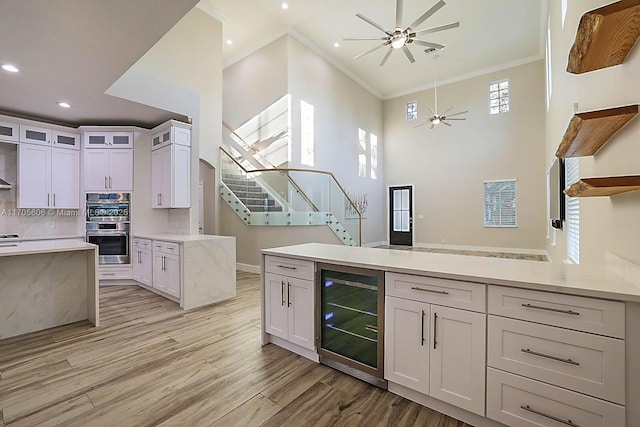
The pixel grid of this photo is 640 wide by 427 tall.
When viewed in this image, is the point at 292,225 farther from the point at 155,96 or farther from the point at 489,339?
the point at 489,339

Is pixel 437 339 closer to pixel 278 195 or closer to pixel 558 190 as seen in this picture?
pixel 558 190

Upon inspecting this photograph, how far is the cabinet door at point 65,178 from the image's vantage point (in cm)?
499

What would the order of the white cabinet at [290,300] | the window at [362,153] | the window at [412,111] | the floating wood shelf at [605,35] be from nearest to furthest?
→ the floating wood shelf at [605,35], the white cabinet at [290,300], the window at [362,153], the window at [412,111]

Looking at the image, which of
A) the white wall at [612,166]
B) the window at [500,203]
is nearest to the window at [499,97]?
the window at [500,203]

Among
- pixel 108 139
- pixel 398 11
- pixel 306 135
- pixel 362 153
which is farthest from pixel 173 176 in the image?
pixel 362 153

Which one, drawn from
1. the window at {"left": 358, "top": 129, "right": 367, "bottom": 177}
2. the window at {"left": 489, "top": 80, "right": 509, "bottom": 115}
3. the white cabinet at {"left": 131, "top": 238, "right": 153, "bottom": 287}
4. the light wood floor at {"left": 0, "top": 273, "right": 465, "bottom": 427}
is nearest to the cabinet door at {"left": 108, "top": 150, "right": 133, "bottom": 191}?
the white cabinet at {"left": 131, "top": 238, "right": 153, "bottom": 287}

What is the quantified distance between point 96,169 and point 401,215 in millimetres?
9847

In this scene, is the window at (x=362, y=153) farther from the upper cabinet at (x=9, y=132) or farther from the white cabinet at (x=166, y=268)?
the upper cabinet at (x=9, y=132)

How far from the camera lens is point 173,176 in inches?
195

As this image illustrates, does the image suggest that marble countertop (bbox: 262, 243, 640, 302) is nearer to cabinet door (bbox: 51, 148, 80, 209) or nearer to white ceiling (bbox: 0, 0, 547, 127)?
white ceiling (bbox: 0, 0, 547, 127)

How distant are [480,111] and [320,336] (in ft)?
33.9

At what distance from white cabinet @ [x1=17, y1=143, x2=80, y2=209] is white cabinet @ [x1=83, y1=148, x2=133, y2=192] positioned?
0.23 meters

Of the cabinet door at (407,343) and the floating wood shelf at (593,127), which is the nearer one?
the floating wood shelf at (593,127)

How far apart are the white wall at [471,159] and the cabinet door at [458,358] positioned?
9163 mm
